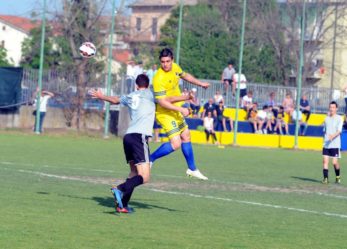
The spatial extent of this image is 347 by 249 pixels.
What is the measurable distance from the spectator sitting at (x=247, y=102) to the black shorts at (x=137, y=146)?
26.6m

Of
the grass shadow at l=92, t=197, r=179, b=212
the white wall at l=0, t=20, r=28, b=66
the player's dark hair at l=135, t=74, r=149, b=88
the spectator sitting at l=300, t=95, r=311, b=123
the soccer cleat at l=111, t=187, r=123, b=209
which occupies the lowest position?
the grass shadow at l=92, t=197, r=179, b=212

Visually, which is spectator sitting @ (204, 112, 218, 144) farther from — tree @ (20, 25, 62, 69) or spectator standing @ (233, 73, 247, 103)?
tree @ (20, 25, 62, 69)

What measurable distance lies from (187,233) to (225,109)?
2822cm

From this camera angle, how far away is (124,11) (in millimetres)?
41750

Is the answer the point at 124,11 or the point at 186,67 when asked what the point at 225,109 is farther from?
the point at 186,67

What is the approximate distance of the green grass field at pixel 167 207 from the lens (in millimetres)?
9977

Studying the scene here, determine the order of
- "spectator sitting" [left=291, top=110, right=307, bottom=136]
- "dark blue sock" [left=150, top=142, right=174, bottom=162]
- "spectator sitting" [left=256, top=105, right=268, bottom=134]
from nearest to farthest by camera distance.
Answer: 1. "dark blue sock" [left=150, top=142, right=174, bottom=162]
2. "spectator sitting" [left=256, top=105, right=268, bottom=134]
3. "spectator sitting" [left=291, top=110, right=307, bottom=136]

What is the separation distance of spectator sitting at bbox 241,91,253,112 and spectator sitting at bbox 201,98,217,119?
2.28 meters

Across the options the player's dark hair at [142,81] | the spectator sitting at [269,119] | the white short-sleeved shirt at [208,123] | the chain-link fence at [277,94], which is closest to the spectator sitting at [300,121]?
the spectator sitting at [269,119]

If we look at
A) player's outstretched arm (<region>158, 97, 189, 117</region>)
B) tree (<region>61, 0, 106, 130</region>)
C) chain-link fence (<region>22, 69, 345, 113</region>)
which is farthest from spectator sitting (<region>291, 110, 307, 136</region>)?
player's outstretched arm (<region>158, 97, 189, 117</region>)

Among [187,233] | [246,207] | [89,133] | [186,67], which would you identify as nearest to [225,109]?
[89,133]

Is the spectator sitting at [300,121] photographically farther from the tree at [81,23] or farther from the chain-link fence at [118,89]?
the tree at [81,23]

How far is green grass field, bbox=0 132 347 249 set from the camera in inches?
393

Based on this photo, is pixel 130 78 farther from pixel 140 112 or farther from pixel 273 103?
pixel 140 112
